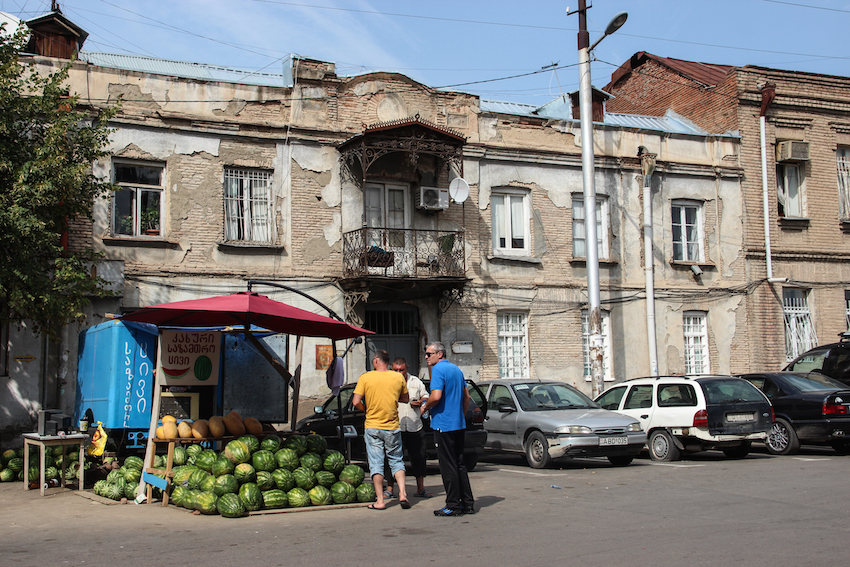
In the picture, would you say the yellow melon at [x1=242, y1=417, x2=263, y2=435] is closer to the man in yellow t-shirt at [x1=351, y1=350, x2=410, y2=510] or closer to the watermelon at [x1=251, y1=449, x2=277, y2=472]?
the watermelon at [x1=251, y1=449, x2=277, y2=472]

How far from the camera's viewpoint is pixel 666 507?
358 inches

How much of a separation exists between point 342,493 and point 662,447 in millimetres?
7169

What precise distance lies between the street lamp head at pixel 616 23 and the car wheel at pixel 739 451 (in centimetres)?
965

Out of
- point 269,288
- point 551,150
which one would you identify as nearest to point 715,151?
point 551,150

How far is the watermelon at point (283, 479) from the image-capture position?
9375 millimetres

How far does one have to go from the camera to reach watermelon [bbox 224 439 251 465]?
31.1 feet

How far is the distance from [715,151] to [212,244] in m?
14.7

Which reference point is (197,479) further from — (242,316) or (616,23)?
(616,23)

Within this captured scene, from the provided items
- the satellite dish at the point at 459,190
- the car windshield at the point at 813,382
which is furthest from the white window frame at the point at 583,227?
the car windshield at the point at 813,382

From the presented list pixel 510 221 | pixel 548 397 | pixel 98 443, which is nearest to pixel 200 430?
pixel 98 443

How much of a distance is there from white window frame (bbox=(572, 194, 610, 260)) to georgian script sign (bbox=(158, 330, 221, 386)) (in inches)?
485

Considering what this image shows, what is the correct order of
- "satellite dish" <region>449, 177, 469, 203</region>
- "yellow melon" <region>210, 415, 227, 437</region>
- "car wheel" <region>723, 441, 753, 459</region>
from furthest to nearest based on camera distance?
"satellite dish" <region>449, 177, 469, 203</region>
"car wheel" <region>723, 441, 753, 459</region>
"yellow melon" <region>210, 415, 227, 437</region>

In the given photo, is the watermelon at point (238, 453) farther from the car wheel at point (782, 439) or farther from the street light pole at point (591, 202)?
the street light pole at point (591, 202)

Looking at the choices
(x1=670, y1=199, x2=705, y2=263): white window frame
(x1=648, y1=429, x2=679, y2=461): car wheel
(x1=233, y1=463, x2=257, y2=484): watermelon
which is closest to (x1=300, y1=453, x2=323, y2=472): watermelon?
(x1=233, y1=463, x2=257, y2=484): watermelon
